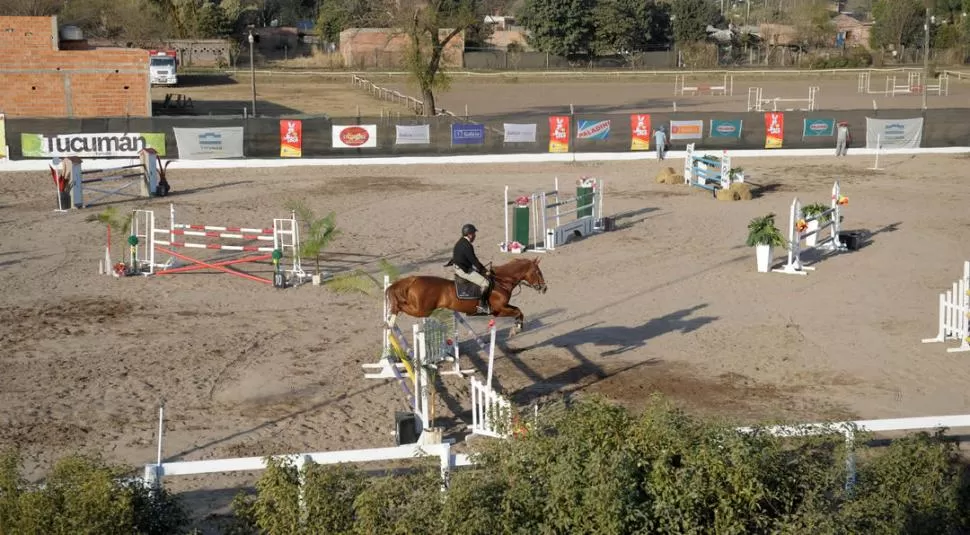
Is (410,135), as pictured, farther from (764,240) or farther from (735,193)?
(764,240)

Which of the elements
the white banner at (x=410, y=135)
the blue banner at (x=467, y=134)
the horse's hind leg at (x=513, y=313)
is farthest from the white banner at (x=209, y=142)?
the horse's hind leg at (x=513, y=313)

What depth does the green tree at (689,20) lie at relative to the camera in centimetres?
9031

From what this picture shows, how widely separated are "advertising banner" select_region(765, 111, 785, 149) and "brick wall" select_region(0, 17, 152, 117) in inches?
901

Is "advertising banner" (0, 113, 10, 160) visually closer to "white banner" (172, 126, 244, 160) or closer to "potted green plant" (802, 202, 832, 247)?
"white banner" (172, 126, 244, 160)

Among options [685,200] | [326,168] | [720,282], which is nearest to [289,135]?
[326,168]

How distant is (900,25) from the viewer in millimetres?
91000

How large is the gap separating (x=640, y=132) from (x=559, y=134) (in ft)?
9.09

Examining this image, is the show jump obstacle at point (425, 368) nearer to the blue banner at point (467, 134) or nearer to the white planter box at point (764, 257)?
the white planter box at point (764, 257)

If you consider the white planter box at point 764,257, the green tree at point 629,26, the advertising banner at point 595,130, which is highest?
the green tree at point 629,26

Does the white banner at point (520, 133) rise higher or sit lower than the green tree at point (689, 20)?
lower

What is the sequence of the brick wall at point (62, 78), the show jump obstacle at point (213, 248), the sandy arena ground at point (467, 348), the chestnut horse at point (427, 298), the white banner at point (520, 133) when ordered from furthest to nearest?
the brick wall at point (62, 78)
the white banner at point (520, 133)
the show jump obstacle at point (213, 248)
the chestnut horse at point (427, 298)
the sandy arena ground at point (467, 348)

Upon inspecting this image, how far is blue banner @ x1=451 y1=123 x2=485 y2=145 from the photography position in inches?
1426

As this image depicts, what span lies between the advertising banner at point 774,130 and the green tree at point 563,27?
151 ft

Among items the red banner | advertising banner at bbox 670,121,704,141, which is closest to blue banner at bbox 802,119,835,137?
advertising banner at bbox 670,121,704,141
